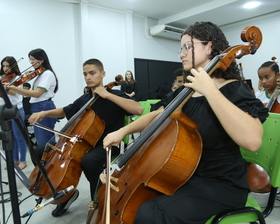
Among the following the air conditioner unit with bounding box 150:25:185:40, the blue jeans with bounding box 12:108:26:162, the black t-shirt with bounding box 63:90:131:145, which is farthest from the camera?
the air conditioner unit with bounding box 150:25:185:40

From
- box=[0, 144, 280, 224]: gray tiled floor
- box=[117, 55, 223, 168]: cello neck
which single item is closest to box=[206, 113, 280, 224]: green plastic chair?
box=[117, 55, 223, 168]: cello neck

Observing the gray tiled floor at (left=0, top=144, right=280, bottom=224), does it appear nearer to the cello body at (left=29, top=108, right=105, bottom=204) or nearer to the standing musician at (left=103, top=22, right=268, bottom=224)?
the cello body at (left=29, top=108, right=105, bottom=204)

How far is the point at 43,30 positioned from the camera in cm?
499

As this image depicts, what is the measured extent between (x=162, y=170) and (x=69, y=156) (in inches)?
33.4

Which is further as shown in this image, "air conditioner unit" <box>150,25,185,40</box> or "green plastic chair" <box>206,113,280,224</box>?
"air conditioner unit" <box>150,25,185,40</box>

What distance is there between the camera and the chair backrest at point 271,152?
0.99 metres

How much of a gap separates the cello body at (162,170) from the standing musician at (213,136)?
0.18ft

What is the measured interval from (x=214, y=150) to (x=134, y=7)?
594 centimetres

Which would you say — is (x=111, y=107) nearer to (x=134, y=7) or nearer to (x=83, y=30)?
(x=83, y=30)

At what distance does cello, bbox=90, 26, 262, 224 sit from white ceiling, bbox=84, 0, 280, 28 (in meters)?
5.40

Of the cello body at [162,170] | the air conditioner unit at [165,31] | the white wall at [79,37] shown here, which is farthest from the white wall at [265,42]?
the cello body at [162,170]

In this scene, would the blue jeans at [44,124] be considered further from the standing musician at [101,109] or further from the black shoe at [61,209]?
the black shoe at [61,209]

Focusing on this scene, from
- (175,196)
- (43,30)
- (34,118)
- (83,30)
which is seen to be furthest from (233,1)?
(175,196)

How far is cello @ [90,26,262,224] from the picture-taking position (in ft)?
2.87
